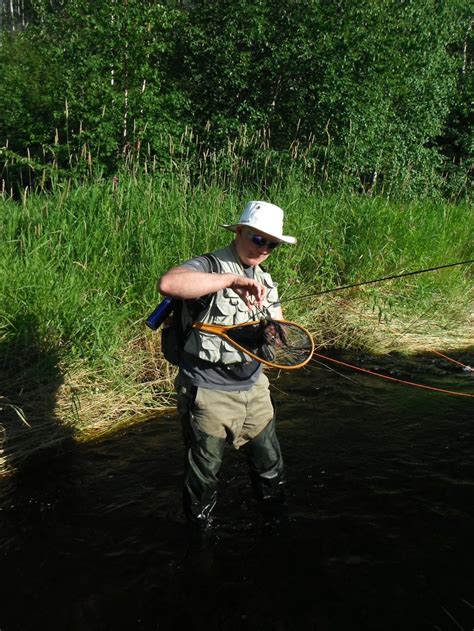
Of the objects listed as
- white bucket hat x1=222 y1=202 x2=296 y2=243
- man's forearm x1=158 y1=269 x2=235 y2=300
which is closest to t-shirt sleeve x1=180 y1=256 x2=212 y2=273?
man's forearm x1=158 y1=269 x2=235 y2=300

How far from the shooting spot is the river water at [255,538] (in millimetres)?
2605

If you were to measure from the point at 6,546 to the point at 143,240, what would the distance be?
3.18 m

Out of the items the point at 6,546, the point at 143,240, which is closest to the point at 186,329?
the point at 6,546

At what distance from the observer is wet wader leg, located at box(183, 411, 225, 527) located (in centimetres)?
283

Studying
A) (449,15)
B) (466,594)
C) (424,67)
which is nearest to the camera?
(466,594)

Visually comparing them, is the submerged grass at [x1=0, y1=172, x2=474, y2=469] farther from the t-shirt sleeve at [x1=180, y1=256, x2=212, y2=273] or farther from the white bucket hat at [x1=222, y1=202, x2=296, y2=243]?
the white bucket hat at [x1=222, y1=202, x2=296, y2=243]

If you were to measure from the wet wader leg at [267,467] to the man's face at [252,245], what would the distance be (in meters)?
1.02

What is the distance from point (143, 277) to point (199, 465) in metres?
2.66

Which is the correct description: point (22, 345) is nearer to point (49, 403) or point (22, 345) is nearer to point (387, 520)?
point (49, 403)

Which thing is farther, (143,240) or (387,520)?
(143,240)

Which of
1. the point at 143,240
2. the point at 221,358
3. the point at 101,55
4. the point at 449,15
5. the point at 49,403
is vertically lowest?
the point at 49,403

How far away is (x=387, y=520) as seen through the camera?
3295mm

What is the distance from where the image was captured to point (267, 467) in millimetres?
3170

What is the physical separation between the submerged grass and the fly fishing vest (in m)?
2.01
